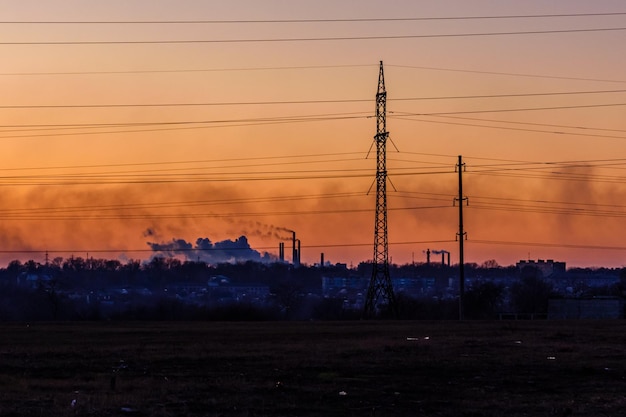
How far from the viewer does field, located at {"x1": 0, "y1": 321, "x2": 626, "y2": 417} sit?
25719mm

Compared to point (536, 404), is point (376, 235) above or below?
above

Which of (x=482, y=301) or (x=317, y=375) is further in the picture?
(x=482, y=301)

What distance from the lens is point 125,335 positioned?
6178cm

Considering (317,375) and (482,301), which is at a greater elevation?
(482,301)

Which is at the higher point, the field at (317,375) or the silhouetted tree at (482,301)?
the silhouetted tree at (482,301)

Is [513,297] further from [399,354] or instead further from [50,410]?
[50,410]

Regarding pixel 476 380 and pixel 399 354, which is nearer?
pixel 476 380

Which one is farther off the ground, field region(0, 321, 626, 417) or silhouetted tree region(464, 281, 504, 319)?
silhouetted tree region(464, 281, 504, 319)

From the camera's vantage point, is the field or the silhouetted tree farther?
the silhouetted tree

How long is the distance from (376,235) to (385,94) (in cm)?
1324

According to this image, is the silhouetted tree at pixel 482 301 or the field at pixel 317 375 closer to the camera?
the field at pixel 317 375

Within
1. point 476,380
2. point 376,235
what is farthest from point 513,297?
point 476,380

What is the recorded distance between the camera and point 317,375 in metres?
34.0

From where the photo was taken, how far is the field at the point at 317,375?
1013 inches
